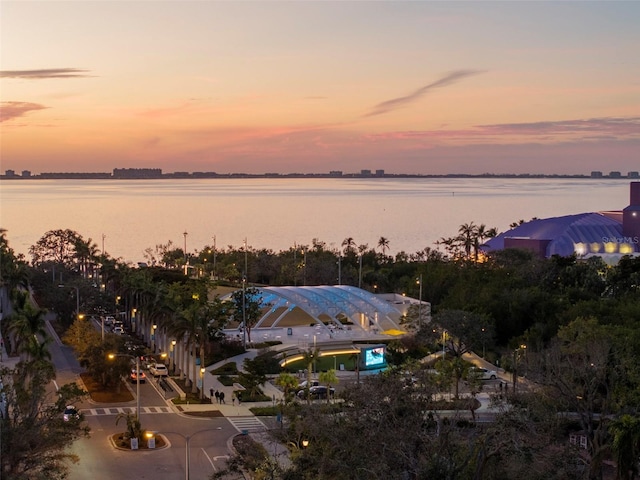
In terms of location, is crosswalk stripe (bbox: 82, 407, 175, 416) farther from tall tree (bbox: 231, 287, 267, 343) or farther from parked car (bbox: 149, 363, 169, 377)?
tall tree (bbox: 231, 287, 267, 343)

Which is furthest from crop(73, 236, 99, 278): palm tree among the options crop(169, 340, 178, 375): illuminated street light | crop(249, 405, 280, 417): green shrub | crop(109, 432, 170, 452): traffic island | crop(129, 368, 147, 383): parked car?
crop(109, 432, 170, 452): traffic island

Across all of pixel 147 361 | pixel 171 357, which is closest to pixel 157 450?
pixel 171 357

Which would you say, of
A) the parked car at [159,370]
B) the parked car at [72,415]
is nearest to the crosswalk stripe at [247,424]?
the parked car at [72,415]

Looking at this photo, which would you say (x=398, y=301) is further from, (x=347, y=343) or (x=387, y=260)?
(x=387, y=260)

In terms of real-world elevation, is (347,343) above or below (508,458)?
below

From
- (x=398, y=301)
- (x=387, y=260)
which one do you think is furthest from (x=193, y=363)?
(x=387, y=260)
